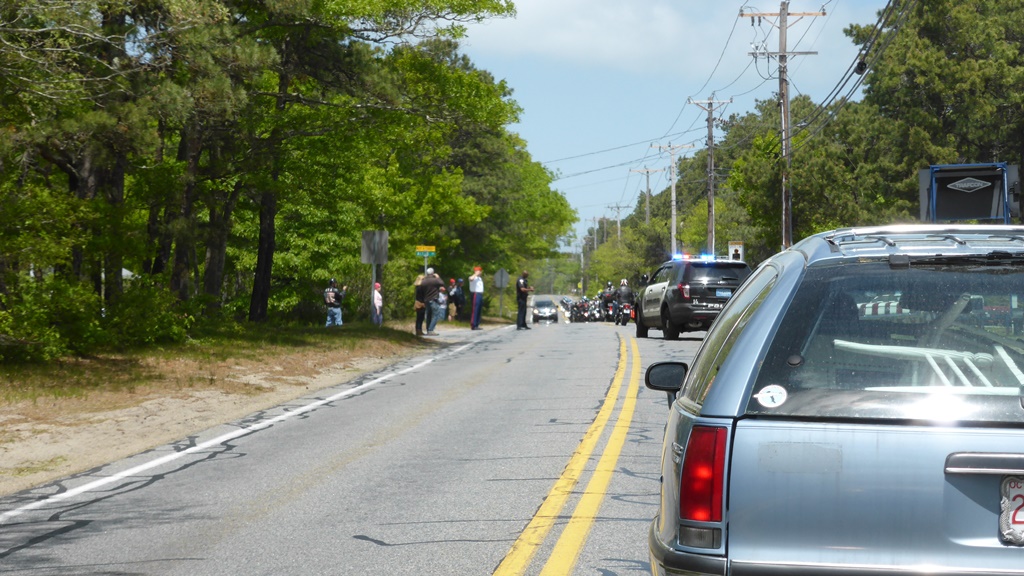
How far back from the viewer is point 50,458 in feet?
37.1

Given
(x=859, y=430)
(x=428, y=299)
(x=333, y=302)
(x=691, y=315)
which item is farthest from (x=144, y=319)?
(x=859, y=430)

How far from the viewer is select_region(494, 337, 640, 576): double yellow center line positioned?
Answer: 633cm

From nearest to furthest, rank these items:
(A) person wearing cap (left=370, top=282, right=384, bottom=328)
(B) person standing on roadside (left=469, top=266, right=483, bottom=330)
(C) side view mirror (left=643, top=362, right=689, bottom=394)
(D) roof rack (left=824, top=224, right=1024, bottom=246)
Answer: (D) roof rack (left=824, top=224, right=1024, bottom=246), (C) side view mirror (left=643, top=362, right=689, bottom=394), (A) person wearing cap (left=370, top=282, right=384, bottom=328), (B) person standing on roadside (left=469, top=266, right=483, bottom=330)

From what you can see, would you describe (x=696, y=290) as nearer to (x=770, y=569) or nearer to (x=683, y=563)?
(x=683, y=563)

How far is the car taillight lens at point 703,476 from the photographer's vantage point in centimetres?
336

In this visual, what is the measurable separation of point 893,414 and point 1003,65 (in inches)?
2206

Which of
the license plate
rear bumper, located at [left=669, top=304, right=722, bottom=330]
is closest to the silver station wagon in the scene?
the license plate

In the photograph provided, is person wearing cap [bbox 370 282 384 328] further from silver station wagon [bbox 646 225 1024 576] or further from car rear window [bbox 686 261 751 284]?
silver station wagon [bbox 646 225 1024 576]

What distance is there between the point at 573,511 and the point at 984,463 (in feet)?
15.7

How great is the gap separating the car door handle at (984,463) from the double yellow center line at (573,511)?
324 cm

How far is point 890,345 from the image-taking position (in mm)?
3654

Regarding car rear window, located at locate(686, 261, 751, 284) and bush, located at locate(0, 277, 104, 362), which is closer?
bush, located at locate(0, 277, 104, 362)

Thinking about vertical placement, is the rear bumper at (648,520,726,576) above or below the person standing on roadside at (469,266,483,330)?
below

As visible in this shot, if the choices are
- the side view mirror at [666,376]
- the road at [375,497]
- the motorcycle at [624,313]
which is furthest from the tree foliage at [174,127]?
the motorcycle at [624,313]
